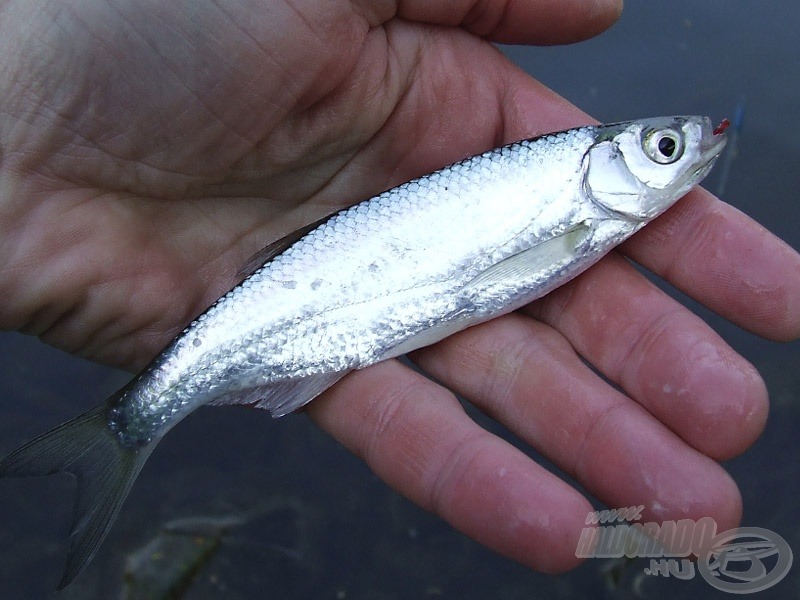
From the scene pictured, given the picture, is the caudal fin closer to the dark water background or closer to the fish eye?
the dark water background

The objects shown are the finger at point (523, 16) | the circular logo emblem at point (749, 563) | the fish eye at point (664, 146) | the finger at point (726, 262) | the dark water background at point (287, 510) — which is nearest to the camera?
the finger at point (726, 262)

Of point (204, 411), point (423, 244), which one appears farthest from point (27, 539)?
point (423, 244)

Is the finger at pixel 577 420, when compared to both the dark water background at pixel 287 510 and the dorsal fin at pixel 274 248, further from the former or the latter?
the dark water background at pixel 287 510

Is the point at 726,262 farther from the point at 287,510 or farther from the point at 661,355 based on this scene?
the point at 287,510

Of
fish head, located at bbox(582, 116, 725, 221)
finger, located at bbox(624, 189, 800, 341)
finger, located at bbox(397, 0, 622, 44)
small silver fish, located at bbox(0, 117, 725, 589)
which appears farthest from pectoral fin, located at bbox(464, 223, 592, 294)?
finger, located at bbox(397, 0, 622, 44)

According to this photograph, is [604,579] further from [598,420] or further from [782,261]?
[782,261]

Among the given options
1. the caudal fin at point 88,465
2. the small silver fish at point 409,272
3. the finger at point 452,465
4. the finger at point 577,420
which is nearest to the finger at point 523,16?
the small silver fish at point 409,272
